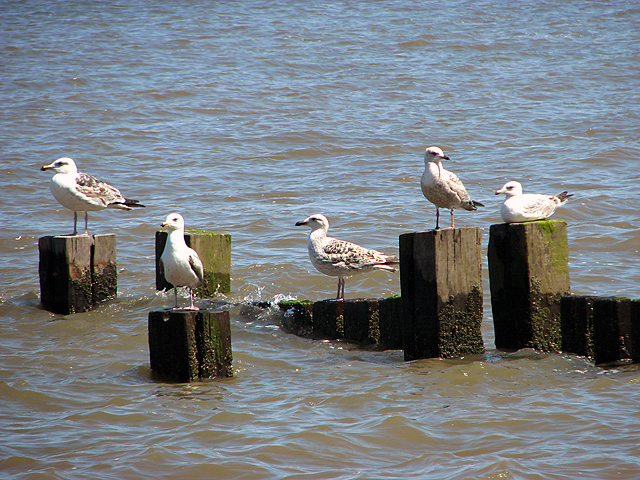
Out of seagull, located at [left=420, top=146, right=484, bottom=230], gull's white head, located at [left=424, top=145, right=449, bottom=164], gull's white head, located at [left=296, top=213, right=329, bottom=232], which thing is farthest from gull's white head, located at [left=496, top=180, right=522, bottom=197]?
gull's white head, located at [left=296, top=213, right=329, bottom=232]

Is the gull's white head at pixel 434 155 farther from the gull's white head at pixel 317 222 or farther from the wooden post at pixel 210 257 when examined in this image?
the wooden post at pixel 210 257

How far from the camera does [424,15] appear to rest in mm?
23375

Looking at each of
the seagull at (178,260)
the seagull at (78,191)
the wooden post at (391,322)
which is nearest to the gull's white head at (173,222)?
the seagull at (178,260)

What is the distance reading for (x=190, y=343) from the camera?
512cm

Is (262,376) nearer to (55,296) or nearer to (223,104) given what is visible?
(55,296)

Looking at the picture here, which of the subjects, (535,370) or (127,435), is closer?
(127,435)

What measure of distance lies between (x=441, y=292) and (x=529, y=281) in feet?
2.25

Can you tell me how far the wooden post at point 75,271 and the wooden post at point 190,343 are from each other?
2.40 meters

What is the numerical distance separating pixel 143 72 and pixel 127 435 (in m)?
16.1

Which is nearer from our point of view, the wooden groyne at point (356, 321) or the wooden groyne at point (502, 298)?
the wooden groyne at point (502, 298)

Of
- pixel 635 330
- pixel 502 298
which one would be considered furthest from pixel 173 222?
pixel 635 330

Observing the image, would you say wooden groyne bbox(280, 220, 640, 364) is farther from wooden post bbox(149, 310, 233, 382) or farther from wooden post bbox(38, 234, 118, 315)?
wooden post bbox(38, 234, 118, 315)

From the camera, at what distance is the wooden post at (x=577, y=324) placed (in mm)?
5270

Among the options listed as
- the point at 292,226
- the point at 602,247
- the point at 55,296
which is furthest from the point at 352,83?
the point at 55,296
